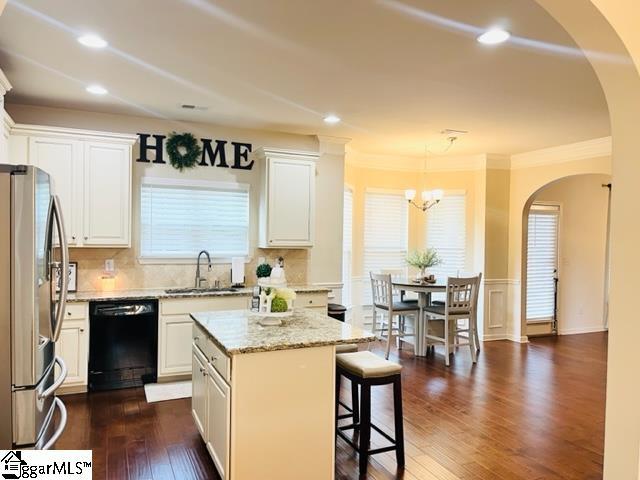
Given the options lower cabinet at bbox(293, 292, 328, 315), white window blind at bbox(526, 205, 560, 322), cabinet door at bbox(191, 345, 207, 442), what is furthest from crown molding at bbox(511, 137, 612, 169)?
cabinet door at bbox(191, 345, 207, 442)

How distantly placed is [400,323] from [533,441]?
2.96 meters

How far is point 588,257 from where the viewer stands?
770 centimetres

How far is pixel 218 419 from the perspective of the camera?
2680 mm

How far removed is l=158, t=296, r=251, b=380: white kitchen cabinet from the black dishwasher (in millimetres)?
60

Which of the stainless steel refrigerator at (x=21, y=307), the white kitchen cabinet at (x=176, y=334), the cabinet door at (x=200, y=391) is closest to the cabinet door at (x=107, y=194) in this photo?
the white kitchen cabinet at (x=176, y=334)

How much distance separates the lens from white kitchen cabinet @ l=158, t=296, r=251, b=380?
4520 millimetres

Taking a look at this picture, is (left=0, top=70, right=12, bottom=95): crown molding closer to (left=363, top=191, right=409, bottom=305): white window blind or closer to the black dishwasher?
the black dishwasher

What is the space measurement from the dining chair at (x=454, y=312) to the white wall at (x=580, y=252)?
2115mm

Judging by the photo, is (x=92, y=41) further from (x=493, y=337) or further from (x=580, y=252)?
(x=580, y=252)

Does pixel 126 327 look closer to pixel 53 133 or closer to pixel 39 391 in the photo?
pixel 53 133

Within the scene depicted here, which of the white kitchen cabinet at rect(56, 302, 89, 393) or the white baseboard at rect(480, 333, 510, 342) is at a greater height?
the white kitchen cabinet at rect(56, 302, 89, 393)

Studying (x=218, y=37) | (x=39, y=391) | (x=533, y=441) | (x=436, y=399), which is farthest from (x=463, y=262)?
(x=39, y=391)

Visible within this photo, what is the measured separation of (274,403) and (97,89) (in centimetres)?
312

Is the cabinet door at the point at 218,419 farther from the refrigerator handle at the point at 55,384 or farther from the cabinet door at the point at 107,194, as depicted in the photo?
the cabinet door at the point at 107,194
